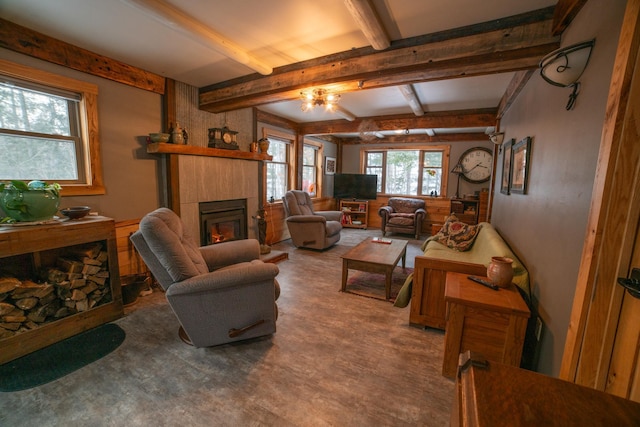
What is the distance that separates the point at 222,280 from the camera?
1746mm

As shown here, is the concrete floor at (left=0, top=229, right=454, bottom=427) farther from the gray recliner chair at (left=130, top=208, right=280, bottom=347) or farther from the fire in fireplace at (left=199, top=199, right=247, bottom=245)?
the fire in fireplace at (left=199, top=199, right=247, bottom=245)

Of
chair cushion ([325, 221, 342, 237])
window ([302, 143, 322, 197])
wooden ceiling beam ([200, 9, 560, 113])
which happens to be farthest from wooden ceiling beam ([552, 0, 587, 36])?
window ([302, 143, 322, 197])

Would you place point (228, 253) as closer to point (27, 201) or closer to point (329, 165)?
point (27, 201)

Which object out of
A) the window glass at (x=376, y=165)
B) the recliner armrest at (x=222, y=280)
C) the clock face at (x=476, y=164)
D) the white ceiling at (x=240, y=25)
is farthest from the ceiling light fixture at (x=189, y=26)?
the clock face at (x=476, y=164)

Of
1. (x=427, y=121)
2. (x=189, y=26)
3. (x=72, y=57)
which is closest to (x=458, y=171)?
(x=427, y=121)

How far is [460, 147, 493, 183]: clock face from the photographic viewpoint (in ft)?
19.5

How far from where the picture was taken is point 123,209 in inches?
113

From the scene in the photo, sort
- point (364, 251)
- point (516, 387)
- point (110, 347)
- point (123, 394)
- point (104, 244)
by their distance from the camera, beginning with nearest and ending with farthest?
point (516, 387)
point (123, 394)
point (110, 347)
point (104, 244)
point (364, 251)

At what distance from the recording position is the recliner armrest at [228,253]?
2363 mm

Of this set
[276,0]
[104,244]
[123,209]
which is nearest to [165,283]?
[104,244]

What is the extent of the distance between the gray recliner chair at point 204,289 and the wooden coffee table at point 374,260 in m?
1.10

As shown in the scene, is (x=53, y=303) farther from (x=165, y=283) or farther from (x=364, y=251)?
(x=364, y=251)

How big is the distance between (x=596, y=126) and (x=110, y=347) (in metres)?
3.26

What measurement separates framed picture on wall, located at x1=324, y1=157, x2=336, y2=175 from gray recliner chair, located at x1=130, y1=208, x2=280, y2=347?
5156 millimetres
